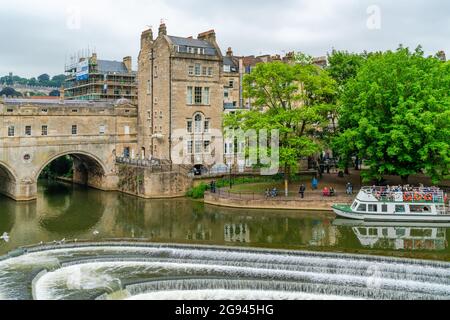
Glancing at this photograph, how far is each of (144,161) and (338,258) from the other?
30.5 m

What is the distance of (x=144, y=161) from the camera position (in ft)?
184

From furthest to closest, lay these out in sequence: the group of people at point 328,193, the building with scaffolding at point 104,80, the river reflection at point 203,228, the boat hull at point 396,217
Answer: the building with scaffolding at point 104,80 < the group of people at point 328,193 < the boat hull at point 396,217 < the river reflection at point 203,228

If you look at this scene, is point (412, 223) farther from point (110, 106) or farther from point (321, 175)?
point (110, 106)

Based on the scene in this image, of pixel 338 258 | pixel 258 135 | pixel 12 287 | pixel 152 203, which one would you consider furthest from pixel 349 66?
pixel 12 287

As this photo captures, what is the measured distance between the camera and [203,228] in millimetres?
39938

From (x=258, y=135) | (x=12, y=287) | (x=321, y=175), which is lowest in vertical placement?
(x=12, y=287)

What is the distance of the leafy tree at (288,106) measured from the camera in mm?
47750

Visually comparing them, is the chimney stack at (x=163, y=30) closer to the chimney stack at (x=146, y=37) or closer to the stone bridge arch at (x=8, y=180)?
the chimney stack at (x=146, y=37)

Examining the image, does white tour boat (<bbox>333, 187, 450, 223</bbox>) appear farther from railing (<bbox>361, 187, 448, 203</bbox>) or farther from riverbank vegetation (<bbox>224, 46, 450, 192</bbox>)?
riverbank vegetation (<bbox>224, 46, 450, 192</bbox>)

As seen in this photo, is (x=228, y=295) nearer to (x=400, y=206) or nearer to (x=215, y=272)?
(x=215, y=272)

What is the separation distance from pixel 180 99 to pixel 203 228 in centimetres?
2196

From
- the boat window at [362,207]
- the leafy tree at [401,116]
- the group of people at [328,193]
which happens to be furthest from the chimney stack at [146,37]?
the boat window at [362,207]

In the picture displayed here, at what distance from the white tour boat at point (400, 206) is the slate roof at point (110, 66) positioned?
48884 mm

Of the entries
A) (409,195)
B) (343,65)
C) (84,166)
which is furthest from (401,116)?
(84,166)
